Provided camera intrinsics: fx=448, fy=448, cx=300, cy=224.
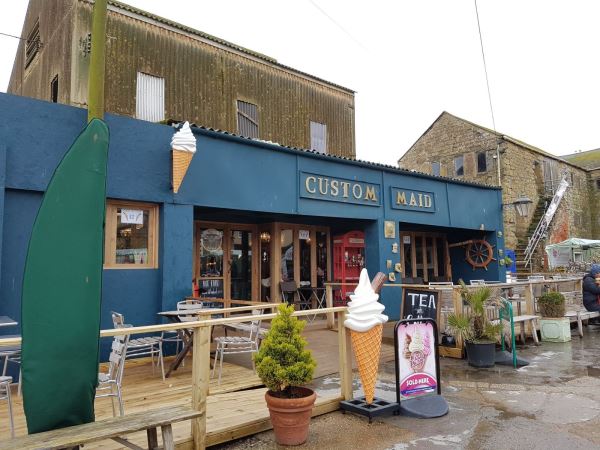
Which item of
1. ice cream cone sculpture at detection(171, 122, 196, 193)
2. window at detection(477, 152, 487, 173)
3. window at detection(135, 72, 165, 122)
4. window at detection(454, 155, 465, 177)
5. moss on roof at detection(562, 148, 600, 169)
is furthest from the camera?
moss on roof at detection(562, 148, 600, 169)

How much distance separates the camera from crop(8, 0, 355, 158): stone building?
11047 millimetres

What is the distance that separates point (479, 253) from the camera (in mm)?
15523

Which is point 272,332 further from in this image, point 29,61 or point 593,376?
point 29,61

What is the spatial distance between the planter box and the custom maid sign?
468 centimetres

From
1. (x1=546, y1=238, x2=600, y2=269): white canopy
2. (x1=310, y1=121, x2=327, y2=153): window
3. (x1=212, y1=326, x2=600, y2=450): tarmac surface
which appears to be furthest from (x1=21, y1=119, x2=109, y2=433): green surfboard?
(x1=546, y1=238, x2=600, y2=269): white canopy

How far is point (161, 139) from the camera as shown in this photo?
766 centimetres

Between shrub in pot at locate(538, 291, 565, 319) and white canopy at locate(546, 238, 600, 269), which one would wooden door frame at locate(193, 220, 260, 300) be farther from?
white canopy at locate(546, 238, 600, 269)

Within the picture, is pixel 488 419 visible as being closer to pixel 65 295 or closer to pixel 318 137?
pixel 65 295

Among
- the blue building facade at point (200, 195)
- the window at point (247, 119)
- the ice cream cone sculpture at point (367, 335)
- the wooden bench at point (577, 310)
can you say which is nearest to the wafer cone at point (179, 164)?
the blue building facade at point (200, 195)

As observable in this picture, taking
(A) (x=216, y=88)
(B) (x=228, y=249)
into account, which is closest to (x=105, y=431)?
(B) (x=228, y=249)

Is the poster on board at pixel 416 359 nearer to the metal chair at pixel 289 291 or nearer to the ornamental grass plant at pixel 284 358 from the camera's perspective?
the ornamental grass plant at pixel 284 358

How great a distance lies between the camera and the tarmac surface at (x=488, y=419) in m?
4.04

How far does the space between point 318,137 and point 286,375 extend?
12.5 meters

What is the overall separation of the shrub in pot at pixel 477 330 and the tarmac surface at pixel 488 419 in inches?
8.8
